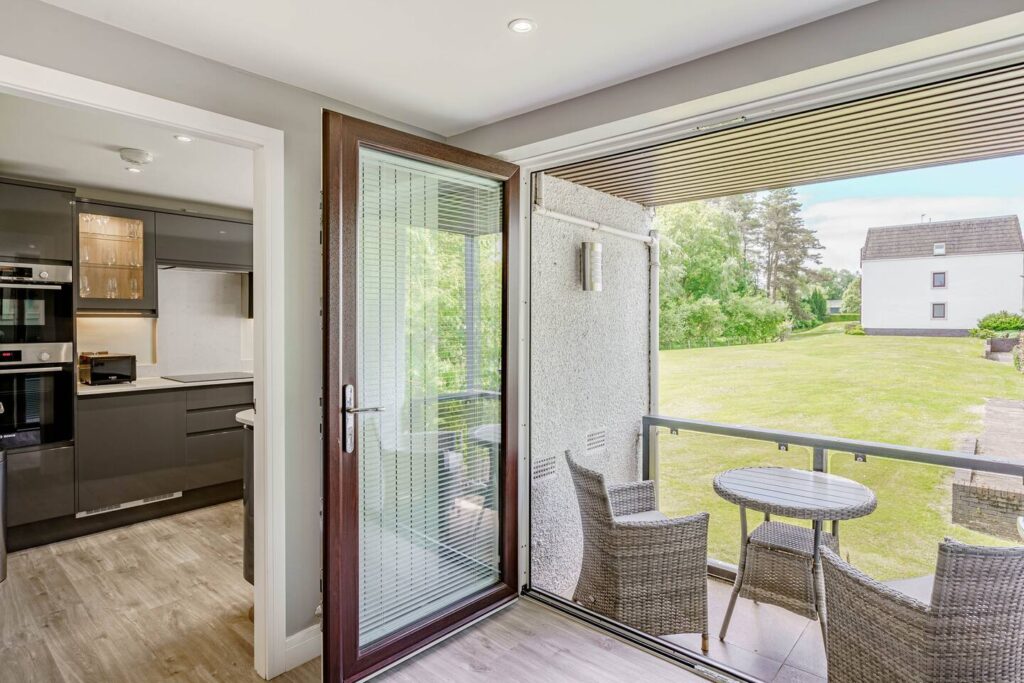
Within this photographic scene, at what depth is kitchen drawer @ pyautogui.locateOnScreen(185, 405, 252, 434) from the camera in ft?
13.9

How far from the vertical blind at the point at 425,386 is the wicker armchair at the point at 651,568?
0.54m

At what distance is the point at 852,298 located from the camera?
3820mm

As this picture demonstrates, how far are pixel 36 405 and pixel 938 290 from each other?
18.8 ft

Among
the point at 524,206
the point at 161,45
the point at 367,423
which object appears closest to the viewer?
the point at 161,45

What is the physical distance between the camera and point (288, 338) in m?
2.27

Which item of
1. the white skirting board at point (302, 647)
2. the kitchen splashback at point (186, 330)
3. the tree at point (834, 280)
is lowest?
the white skirting board at point (302, 647)

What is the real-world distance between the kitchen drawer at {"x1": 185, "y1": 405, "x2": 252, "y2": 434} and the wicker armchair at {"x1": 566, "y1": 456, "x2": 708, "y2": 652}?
9.72ft

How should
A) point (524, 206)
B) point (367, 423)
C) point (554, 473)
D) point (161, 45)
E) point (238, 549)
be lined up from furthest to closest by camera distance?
point (238, 549), point (554, 473), point (524, 206), point (367, 423), point (161, 45)

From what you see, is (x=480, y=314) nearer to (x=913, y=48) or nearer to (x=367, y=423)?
(x=367, y=423)

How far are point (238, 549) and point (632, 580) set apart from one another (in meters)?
2.54

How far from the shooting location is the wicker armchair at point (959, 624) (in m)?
1.56

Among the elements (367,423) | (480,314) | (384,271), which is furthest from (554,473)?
(384,271)

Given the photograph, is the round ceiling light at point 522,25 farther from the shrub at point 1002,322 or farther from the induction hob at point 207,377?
the induction hob at point 207,377

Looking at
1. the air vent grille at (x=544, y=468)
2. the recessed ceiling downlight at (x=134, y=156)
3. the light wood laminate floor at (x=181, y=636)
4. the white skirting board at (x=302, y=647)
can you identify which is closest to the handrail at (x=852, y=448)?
the air vent grille at (x=544, y=468)
